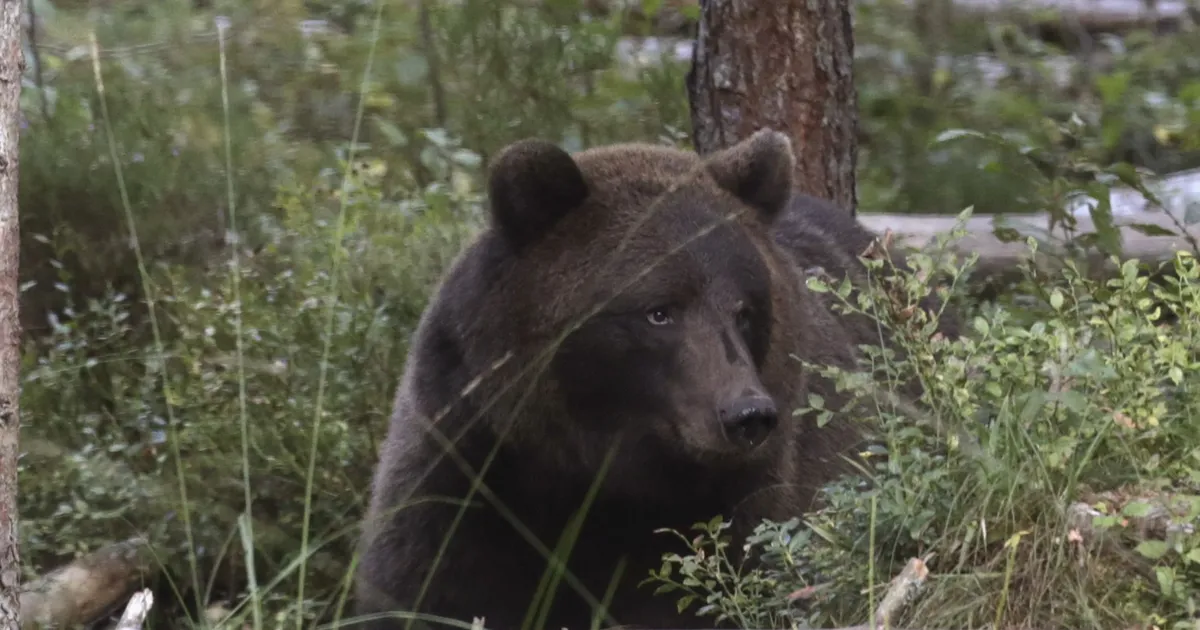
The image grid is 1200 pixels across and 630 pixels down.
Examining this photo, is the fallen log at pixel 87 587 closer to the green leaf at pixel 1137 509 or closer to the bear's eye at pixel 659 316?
the bear's eye at pixel 659 316

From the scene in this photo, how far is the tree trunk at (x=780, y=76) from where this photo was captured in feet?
18.5

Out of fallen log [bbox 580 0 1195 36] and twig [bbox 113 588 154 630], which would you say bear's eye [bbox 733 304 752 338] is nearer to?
twig [bbox 113 588 154 630]

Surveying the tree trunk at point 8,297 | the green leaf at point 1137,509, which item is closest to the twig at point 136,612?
the tree trunk at point 8,297

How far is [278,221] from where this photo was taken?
22.2 feet

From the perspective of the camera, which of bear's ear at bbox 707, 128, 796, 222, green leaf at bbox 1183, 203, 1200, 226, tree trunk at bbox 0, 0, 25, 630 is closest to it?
tree trunk at bbox 0, 0, 25, 630

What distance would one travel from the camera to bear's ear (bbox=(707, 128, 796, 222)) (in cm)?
413

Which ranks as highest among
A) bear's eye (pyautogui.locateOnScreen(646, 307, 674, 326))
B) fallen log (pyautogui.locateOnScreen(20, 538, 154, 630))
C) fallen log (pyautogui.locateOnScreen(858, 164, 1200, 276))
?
bear's eye (pyautogui.locateOnScreen(646, 307, 674, 326))

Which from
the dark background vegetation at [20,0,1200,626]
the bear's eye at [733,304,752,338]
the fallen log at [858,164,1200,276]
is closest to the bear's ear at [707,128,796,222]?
the bear's eye at [733,304,752,338]

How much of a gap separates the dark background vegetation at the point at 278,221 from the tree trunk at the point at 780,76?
0.75 m

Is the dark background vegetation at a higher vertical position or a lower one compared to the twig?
lower

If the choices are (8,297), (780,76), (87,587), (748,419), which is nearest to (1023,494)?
(748,419)

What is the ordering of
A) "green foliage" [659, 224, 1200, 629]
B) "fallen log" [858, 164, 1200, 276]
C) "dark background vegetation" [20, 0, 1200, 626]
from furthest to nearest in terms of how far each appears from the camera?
"fallen log" [858, 164, 1200, 276] < "dark background vegetation" [20, 0, 1200, 626] < "green foliage" [659, 224, 1200, 629]

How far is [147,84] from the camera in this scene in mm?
8164

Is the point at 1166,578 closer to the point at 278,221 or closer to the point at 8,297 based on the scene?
the point at 8,297
